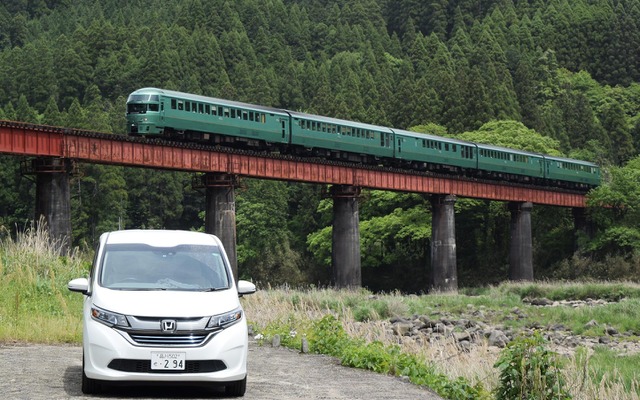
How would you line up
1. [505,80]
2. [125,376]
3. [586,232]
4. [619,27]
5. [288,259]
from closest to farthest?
[125,376]
[586,232]
[288,259]
[505,80]
[619,27]

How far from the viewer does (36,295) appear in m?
23.4

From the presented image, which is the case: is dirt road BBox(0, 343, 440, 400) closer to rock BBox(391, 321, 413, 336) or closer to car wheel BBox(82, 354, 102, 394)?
car wheel BBox(82, 354, 102, 394)

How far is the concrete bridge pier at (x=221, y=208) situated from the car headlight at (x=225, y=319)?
1699 inches

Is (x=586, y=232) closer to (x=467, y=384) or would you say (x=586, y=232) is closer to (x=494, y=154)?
(x=494, y=154)

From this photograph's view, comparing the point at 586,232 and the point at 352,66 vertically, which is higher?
the point at 352,66

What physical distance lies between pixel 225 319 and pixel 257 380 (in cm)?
250

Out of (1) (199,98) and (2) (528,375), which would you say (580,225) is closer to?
(1) (199,98)

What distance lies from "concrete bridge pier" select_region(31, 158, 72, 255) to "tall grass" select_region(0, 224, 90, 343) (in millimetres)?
21533

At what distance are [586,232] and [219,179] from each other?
40.4 metres

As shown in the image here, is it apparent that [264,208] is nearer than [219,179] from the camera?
No

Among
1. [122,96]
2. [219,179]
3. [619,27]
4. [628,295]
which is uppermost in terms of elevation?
[619,27]

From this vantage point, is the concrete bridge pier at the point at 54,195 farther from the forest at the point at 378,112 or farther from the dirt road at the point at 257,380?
the dirt road at the point at 257,380

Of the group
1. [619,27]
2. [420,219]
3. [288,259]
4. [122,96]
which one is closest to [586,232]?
[420,219]

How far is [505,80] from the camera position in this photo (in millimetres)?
138750
